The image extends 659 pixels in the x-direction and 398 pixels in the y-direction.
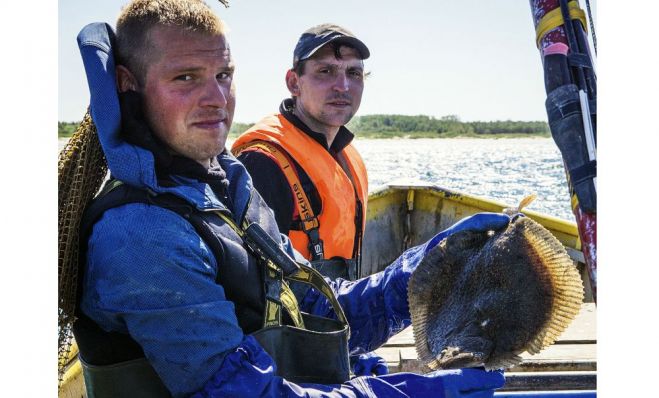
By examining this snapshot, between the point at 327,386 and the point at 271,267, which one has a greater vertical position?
the point at 271,267

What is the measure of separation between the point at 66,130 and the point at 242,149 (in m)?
1.34

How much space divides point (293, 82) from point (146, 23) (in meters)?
2.08

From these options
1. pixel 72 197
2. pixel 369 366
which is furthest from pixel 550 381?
pixel 72 197

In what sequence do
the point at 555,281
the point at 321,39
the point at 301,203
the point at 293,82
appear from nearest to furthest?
the point at 555,281 < the point at 301,203 < the point at 321,39 < the point at 293,82

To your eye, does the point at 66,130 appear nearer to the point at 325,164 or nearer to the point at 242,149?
the point at 242,149

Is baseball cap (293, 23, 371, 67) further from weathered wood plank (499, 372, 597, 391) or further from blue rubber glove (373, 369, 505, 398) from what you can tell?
blue rubber glove (373, 369, 505, 398)

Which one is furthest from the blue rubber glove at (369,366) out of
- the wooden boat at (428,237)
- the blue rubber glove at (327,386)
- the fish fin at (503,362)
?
the blue rubber glove at (327,386)

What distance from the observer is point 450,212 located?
283 inches

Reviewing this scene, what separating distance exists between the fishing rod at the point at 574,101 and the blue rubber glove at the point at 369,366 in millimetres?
939

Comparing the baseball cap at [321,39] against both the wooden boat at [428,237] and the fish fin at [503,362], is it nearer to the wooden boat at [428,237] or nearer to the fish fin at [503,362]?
the wooden boat at [428,237]

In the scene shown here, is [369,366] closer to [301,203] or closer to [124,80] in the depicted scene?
[301,203]

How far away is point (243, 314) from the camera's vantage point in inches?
77.4

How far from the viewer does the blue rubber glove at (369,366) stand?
282cm
